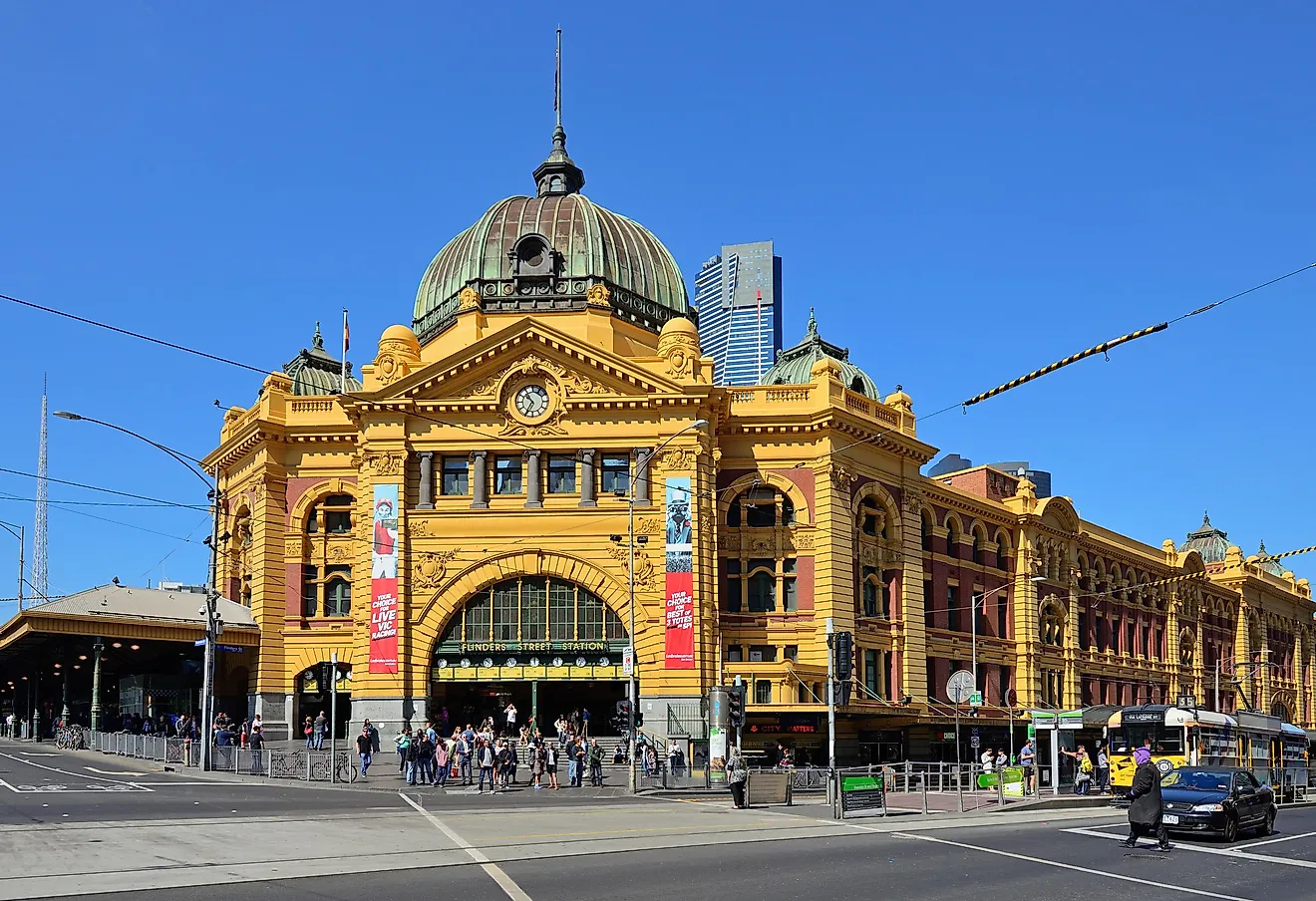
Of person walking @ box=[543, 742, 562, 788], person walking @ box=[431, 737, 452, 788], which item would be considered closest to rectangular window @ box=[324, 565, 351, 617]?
person walking @ box=[431, 737, 452, 788]

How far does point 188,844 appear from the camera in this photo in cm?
2173

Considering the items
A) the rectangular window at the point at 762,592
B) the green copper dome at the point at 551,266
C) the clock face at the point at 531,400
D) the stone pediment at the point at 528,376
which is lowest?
the rectangular window at the point at 762,592

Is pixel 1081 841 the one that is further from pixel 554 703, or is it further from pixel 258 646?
pixel 258 646

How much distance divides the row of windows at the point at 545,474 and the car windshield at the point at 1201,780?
103 ft

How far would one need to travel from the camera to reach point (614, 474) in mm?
57969

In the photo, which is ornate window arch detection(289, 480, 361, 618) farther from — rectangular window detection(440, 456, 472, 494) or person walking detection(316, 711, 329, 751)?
rectangular window detection(440, 456, 472, 494)

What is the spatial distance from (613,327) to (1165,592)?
47.4m

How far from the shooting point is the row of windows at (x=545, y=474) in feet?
190

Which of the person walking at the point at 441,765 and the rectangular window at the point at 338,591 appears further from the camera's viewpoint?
the rectangular window at the point at 338,591

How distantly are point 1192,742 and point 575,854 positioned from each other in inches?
1170

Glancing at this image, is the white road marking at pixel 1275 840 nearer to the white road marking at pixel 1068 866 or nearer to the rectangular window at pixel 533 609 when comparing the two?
the white road marking at pixel 1068 866

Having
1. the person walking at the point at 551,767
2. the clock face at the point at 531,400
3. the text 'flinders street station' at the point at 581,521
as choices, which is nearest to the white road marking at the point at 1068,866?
the person walking at the point at 551,767


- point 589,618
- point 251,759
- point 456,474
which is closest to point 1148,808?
point 251,759

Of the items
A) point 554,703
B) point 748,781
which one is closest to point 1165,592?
point 554,703
